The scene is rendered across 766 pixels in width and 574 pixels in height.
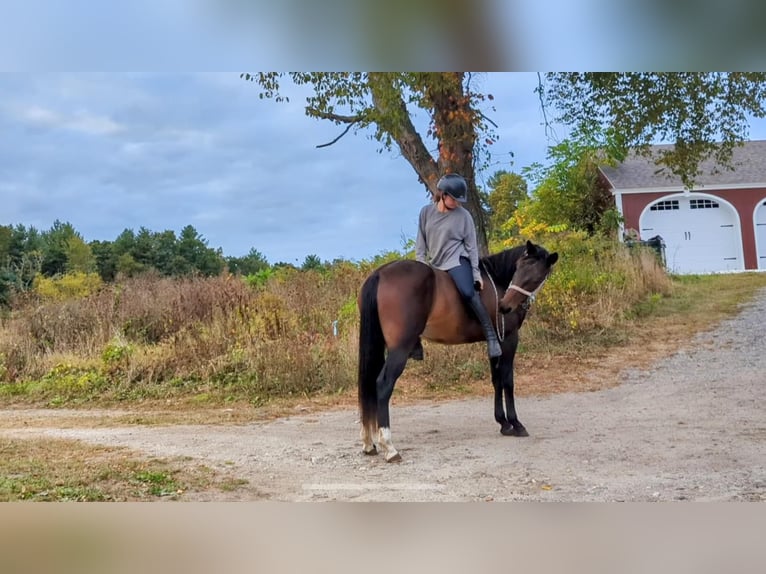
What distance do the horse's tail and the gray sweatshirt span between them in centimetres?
44

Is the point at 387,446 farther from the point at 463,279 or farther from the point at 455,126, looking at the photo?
the point at 455,126

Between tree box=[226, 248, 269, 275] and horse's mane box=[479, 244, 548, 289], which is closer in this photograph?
horse's mane box=[479, 244, 548, 289]

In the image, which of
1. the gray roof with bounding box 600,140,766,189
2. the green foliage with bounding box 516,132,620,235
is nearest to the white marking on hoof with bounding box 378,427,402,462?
the green foliage with bounding box 516,132,620,235

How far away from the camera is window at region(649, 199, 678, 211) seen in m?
5.24

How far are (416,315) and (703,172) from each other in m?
3.00

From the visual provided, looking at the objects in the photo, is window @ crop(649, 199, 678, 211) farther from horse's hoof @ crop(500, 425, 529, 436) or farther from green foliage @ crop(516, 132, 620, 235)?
horse's hoof @ crop(500, 425, 529, 436)

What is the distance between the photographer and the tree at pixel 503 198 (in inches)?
213

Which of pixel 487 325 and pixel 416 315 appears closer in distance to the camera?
pixel 416 315

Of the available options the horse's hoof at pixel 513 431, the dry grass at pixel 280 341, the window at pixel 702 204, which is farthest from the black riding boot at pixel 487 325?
the window at pixel 702 204

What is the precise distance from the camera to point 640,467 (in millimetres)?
3438

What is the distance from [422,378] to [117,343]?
10.1ft

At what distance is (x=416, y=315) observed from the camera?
381cm

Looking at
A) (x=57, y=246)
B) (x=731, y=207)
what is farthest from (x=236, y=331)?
(x=731, y=207)

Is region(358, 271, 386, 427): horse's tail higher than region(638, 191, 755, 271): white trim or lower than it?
lower
